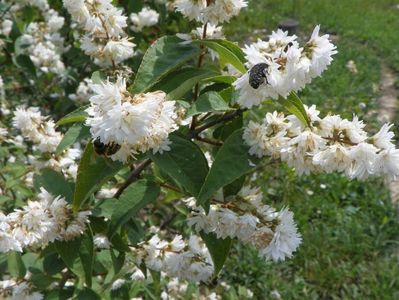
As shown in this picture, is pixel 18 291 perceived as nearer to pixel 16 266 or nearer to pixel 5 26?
pixel 16 266

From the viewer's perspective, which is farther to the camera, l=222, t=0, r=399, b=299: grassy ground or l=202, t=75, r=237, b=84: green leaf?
l=222, t=0, r=399, b=299: grassy ground

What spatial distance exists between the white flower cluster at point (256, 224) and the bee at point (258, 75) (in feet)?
1.35

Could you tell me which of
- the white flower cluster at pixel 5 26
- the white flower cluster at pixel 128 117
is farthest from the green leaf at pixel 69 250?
the white flower cluster at pixel 5 26

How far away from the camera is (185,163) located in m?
1.31

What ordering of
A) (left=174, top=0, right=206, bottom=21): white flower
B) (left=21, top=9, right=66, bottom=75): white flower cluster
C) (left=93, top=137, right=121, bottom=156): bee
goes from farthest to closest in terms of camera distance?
(left=21, top=9, right=66, bottom=75): white flower cluster, (left=174, top=0, right=206, bottom=21): white flower, (left=93, top=137, right=121, bottom=156): bee

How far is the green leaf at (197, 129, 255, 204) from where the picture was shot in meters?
1.24

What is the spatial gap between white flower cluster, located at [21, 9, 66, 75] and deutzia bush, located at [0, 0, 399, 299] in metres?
1.50

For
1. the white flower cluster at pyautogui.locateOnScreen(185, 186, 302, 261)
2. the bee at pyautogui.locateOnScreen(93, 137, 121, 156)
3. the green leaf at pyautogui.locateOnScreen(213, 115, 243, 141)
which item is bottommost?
the white flower cluster at pyautogui.locateOnScreen(185, 186, 302, 261)

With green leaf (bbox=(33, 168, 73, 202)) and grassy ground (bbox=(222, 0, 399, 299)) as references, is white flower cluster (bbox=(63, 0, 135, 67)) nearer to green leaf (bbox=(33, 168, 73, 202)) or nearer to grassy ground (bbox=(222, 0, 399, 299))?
green leaf (bbox=(33, 168, 73, 202))

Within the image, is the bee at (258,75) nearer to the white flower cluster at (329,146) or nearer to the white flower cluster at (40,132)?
the white flower cluster at (329,146)

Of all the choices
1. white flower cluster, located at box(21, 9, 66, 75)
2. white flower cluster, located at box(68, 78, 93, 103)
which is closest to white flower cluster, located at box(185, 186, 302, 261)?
white flower cluster, located at box(68, 78, 93, 103)

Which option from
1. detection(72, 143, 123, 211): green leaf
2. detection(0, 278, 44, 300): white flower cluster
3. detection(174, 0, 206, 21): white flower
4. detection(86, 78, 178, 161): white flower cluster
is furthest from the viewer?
detection(0, 278, 44, 300): white flower cluster

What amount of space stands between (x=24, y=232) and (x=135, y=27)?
7.11ft

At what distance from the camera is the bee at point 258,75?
1.18 meters
